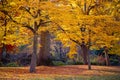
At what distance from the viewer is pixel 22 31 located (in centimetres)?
2153

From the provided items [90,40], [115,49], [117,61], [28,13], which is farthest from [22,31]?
[117,61]

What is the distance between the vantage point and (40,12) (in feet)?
59.7

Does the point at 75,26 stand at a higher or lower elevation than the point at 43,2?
lower

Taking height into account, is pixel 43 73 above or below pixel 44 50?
below

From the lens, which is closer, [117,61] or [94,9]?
[94,9]

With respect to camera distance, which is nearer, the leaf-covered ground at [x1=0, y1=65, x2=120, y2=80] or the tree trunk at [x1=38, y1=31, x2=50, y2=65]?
the leaf-covered ground at [x1=0, y1=65, x2=120, y2=80]

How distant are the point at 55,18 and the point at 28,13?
1964 millimetres

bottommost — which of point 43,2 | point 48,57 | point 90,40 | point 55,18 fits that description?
point 48,57

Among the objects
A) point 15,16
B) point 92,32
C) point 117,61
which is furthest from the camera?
point 117,61

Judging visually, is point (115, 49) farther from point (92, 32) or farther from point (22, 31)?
point (22, 31)

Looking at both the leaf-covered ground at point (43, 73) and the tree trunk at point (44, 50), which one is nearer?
the leaf-covered ground at point (43, 73)

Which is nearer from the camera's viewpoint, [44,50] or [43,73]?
[43,73]

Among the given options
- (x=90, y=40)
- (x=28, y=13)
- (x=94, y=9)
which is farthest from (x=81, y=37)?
(x=28, y=13)

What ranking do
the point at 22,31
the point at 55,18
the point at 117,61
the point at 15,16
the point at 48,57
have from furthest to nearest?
the point at 117,61 < the point at 48,57 < the point at 22,31 < the point at 15,16 < the point at 55,18
